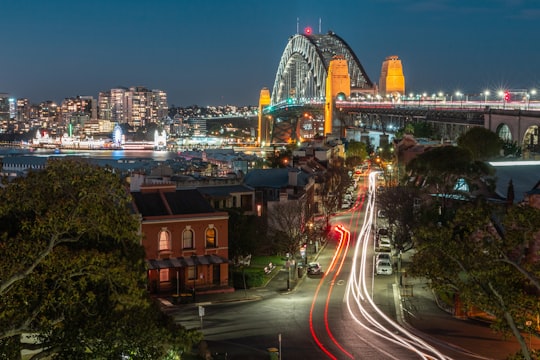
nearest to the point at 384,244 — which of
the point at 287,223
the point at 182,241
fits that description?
the point at 287,223

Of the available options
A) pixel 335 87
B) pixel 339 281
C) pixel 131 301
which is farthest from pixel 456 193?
pixel 335 87

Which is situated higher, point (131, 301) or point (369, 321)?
point (131, 301)

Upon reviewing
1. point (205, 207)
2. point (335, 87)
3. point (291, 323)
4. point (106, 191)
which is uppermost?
point (335, 87)

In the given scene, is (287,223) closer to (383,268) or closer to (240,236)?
(240,236)

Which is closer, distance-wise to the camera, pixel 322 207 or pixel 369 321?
pixel 369 321

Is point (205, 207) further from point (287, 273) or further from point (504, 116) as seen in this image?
point (504, 116)

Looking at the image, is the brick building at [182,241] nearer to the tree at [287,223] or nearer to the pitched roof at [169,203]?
the pitched roof at [169,203]
